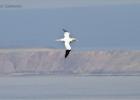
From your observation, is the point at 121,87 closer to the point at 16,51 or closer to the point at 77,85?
the point at 77,85

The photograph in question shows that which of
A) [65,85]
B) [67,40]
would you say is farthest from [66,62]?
[67,40]

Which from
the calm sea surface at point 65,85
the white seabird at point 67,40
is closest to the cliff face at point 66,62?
the calm sea surface at point 65,85

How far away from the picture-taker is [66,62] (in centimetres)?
13650

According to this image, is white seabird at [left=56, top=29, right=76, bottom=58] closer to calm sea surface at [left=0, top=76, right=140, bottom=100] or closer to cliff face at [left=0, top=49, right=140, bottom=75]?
calm sea surface at [left=0, top=76, right=140, bottom=100]

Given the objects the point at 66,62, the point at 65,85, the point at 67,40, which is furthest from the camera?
the point at 66,62

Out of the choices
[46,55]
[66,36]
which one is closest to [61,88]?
[46,55]

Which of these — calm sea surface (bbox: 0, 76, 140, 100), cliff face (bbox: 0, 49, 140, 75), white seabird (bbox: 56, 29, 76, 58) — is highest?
cliff face (bbox: 0, 49, 140, 75)

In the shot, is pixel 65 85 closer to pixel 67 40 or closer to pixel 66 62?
pixel 66 62

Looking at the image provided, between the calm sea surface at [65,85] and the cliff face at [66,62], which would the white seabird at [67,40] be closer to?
the calm sea surface at [65,85]

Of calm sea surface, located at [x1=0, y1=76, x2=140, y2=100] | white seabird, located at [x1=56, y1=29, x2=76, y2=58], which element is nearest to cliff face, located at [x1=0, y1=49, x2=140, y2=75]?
calm sea surface, located at [x1=0, y1=76, x2=140, y2=100]

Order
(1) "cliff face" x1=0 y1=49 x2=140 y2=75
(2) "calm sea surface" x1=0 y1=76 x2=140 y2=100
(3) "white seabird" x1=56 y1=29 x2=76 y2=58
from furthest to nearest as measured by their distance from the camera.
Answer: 1. (1) "cliff face" x1=0 y1=49 x2=140 y2=75
2. (2) "calm sea surface" x1=0 y1=76 x2=140 y2=100
3. (3) "white seabird" x1=56 y1=29 x2=76 y2=58

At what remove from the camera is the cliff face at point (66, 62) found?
128625 mm

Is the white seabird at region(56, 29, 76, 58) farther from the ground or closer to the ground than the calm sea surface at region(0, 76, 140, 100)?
closer to the ground

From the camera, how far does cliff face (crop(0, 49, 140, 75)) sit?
422 feet
